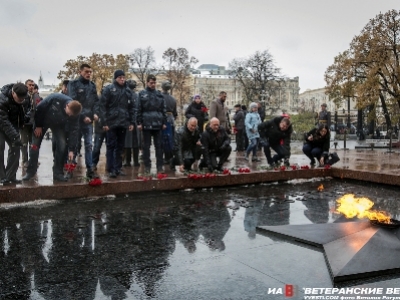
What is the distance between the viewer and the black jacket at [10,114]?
718 centimetres

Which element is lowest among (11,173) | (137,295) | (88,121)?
(137,295)

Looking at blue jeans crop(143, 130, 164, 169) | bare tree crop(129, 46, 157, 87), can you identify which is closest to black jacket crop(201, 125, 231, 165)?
blue jeans crop(143, 130, 164, 169)

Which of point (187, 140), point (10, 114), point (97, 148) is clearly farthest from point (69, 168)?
point (187, 140)

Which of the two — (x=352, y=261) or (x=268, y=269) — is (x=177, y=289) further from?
(x=352, y=261)

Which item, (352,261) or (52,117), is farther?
(52,117)

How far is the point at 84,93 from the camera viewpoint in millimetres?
8852

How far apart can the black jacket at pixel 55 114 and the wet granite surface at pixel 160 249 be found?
1468 millimetres

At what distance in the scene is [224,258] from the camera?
425 centimetres

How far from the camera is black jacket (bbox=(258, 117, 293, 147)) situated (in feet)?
35.6

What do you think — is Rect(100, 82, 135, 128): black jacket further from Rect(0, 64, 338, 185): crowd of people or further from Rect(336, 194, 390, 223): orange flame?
Rect(336, 194, 390, 223): orange flame

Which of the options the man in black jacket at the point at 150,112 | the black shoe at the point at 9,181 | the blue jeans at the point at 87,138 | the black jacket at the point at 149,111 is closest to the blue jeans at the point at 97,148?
the blue jeans at the point at 87,138

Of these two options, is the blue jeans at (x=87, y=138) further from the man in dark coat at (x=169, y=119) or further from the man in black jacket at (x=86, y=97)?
the man in dark coat at (x=169, y=119)

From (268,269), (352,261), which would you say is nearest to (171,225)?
(268,269)

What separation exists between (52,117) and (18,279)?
14.8ft
